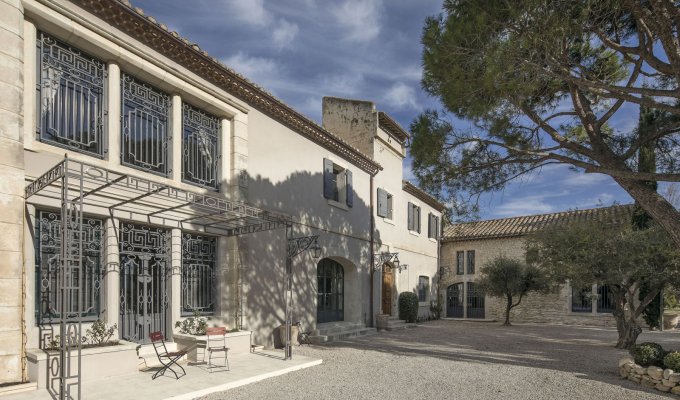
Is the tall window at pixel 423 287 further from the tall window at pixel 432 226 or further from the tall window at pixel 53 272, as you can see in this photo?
the tall window at pixel 53 272

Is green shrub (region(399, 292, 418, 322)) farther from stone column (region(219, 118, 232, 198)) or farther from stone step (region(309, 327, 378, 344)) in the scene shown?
stone column (region(219, 118, 232, 198))

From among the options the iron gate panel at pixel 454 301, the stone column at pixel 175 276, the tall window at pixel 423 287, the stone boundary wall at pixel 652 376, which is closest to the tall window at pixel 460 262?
the iron gate panel at pixel 454 301

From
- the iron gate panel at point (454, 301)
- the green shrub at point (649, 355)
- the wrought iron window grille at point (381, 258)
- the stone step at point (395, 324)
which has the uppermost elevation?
the wrought iron window grille at point (381, 258)

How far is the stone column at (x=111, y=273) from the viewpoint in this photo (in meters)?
7.33

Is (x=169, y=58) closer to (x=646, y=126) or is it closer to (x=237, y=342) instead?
(x=237, y=342)

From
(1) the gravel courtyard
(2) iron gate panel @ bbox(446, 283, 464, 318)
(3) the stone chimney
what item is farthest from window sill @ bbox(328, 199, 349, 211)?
(2) iron gate panel @ bbox(446, 283, 464, 318)

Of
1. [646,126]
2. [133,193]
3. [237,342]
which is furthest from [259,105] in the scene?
[646,126]

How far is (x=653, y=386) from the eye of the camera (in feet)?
25.5

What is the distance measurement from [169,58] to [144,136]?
1581 millimetres

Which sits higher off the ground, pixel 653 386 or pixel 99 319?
pixel 99 319

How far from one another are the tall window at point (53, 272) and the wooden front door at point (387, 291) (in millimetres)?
12233

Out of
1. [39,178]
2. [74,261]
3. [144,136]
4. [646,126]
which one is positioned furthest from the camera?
[646,126]

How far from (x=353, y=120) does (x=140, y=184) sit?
10662 millimetres

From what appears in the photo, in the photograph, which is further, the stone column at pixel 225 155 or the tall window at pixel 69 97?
the stone column at pixel 225 155
